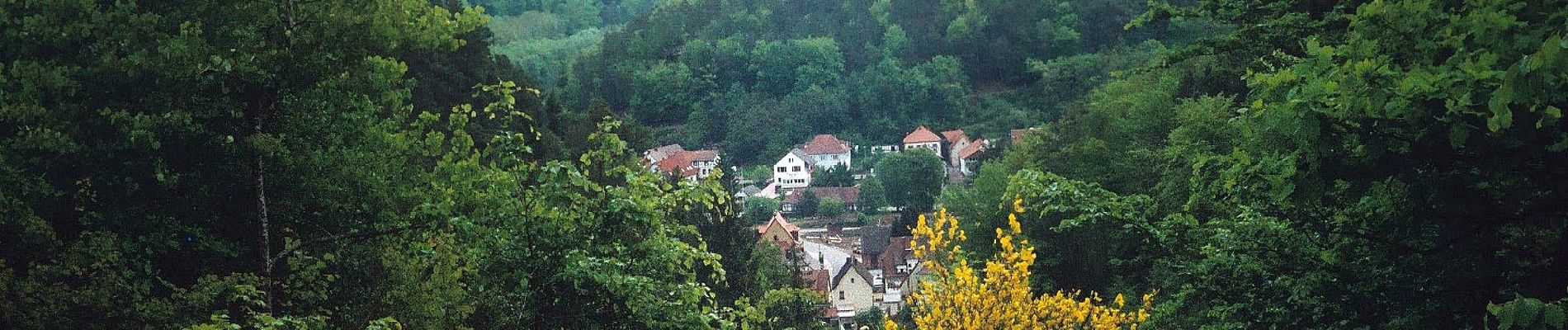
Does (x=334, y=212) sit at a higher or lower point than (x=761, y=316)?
higher

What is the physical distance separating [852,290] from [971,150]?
1455 inches

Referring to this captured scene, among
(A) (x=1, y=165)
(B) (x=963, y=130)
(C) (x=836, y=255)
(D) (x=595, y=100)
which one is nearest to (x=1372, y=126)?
(A) (x=1, y=165)

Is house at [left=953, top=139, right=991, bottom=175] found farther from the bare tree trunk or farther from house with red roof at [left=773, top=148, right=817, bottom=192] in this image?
the bare tree trunk

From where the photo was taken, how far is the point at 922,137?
301ft

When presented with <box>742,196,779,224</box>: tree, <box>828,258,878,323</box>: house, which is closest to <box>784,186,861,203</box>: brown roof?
<box>742,196,779,224</box>: tree

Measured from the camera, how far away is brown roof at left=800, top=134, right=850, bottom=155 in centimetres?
9131

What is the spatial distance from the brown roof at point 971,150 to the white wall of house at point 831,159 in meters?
7.32

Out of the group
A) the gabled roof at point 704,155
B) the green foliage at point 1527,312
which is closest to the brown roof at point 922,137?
the gabled roof at point 704,155

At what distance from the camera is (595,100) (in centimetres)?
2900

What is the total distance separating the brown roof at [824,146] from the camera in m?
91.3

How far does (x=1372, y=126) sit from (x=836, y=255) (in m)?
52.1

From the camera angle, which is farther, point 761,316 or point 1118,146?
point 1118,146

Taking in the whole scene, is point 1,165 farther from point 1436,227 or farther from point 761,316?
point 1436,227

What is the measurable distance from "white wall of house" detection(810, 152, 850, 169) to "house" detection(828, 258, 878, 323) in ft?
128
